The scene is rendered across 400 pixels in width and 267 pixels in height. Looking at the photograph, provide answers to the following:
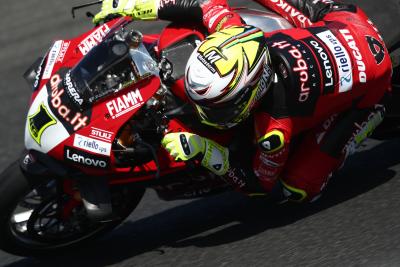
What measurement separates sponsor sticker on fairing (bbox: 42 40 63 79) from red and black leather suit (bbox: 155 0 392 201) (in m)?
0.68

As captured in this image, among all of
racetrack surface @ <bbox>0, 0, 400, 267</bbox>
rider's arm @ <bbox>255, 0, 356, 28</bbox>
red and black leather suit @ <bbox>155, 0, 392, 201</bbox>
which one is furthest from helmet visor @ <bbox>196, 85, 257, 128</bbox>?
rider's arm @ <bbox>255, 0, 356, 28</bbox>

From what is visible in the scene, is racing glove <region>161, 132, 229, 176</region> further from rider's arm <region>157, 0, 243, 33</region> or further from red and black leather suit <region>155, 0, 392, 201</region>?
rider's arm <region>157, 0, 243, 33</region>

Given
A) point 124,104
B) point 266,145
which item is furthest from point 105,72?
point 266,145

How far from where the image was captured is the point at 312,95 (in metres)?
5.26

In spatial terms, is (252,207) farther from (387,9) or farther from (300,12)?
(387,9)

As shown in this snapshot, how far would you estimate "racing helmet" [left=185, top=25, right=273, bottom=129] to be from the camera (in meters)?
4.85

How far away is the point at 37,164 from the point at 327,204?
1.97 metres

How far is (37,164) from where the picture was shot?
5082mm

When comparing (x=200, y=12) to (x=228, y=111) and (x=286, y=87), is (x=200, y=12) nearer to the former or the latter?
(x=286, y=87)

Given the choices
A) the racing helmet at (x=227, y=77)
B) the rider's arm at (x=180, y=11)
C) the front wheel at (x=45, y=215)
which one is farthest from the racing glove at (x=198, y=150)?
the rider's arm at (x=180, y=11)

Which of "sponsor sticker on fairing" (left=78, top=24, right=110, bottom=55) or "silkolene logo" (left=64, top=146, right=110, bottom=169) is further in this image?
"sponsor sticker on fairing" (left=78, top=24, right=110, bottom=55)

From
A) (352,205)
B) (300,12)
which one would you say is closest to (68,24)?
(300,12)

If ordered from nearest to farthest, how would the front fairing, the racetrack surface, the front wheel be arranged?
the front fairing < the front wheel < the racetrack surface

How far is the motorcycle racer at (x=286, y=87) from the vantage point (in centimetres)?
493
